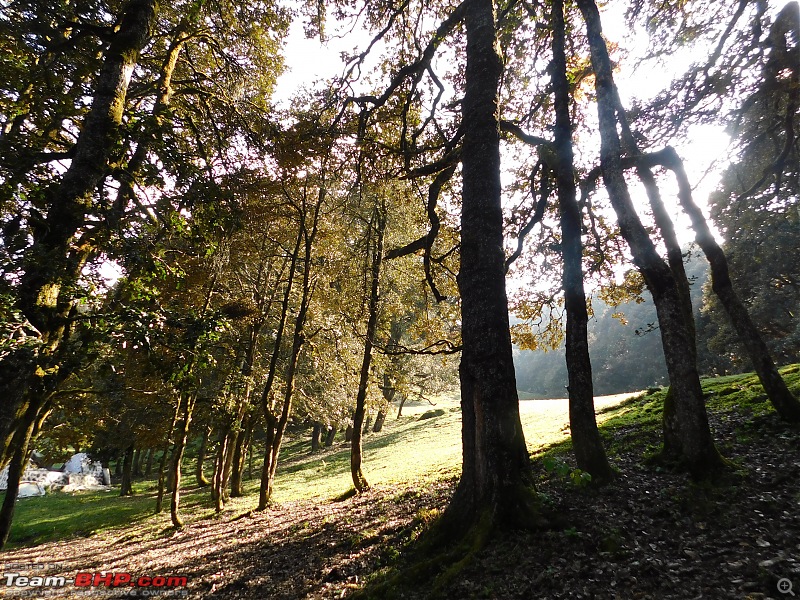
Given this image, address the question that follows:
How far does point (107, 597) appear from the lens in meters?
7.33

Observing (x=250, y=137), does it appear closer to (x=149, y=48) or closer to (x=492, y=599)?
(x=149, y=48)

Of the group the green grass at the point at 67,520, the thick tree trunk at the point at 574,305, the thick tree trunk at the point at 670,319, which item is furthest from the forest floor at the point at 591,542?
the green grass at the point at 67,520

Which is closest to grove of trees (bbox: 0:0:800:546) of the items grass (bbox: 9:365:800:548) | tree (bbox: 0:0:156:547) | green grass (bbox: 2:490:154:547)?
tree (bbox: 0:0:156:547)

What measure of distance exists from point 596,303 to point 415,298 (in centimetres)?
7506

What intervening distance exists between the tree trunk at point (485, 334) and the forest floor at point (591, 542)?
0.52 m

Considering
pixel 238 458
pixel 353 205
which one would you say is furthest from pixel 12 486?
pixel 353 205

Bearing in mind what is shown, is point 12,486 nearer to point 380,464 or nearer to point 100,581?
point 100,581

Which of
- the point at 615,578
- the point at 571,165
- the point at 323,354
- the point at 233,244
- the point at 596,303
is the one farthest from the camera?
the point at 596,303

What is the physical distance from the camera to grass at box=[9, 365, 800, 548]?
973 cm

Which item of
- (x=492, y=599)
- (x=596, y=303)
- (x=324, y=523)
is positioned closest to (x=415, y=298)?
(x=324, y=523)

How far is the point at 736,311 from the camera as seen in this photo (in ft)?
22.6

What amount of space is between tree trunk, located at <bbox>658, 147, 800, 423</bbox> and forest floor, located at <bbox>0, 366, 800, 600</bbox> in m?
0.56

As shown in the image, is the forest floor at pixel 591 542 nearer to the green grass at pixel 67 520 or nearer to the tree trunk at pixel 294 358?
the tree trunk at pixel 294 358

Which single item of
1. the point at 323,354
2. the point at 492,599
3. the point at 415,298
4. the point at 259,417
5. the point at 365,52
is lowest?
the point at 492,599
